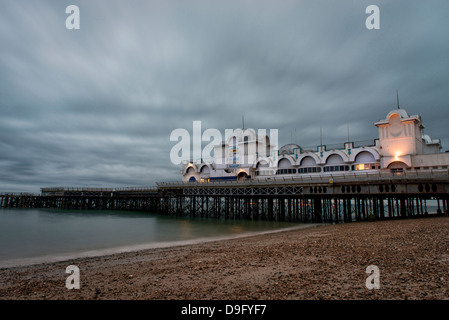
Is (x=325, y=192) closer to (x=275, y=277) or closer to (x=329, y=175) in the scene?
(x=329, y=175)

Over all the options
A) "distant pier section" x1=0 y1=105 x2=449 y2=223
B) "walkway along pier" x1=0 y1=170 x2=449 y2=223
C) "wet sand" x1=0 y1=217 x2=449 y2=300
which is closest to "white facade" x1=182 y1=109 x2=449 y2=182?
"distant pier section" x1=0 y1=105 x2=449 y2=223

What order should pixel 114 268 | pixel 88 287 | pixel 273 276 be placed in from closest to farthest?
1. pixel 273 276
2. pixel 88 287
3. pixel 114 268

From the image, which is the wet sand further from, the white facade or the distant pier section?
the white facade

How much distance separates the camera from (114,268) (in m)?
8.91

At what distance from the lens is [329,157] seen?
111 ft

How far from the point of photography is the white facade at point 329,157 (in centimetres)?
2769

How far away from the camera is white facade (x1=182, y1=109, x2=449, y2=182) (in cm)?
2769

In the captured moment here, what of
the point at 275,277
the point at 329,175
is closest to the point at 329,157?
the point at 329,175

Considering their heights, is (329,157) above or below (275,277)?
above

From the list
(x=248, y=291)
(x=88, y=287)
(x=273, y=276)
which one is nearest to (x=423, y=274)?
(x=273, y=276)

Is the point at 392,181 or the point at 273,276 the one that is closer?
the point at 273,276
